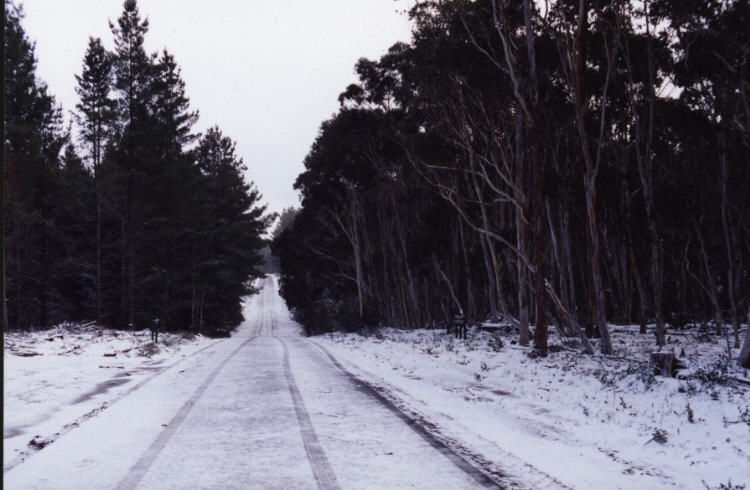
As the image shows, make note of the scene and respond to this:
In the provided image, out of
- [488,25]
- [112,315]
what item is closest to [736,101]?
[488,25]

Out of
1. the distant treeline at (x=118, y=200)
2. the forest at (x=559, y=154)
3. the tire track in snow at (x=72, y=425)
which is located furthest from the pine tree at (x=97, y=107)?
the tire track in snow at (x=72, y=425)

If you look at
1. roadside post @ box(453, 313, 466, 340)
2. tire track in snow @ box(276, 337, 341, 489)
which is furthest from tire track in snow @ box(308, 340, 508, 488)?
roadside post @ box(453, 313, 466, 340)

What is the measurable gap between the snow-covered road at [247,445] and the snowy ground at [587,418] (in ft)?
1.97

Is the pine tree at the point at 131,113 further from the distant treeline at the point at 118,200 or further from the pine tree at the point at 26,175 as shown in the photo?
the pine tree at the point at 26,175

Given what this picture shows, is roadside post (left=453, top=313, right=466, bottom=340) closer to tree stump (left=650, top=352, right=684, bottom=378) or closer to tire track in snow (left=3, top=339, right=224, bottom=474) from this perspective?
tree stump (left=650, top=352, right=684, bottom=378)

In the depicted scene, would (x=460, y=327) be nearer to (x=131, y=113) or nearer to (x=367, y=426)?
(x=367, y=426)

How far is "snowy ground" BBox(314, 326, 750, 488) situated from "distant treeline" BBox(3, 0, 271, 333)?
22852 mm

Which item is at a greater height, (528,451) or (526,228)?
(526,228)

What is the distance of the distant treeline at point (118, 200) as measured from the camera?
3284cm

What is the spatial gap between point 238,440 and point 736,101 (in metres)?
23.5

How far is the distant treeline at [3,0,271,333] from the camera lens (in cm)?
3284

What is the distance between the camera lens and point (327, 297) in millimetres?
51719

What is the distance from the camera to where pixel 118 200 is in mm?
38562

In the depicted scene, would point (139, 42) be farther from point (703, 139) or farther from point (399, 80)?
point (703, 139)
